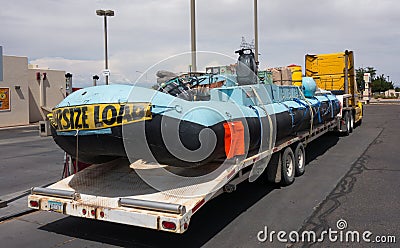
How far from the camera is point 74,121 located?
491cm

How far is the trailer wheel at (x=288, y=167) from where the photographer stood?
25.6ft

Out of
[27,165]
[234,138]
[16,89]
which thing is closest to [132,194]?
[234,138]

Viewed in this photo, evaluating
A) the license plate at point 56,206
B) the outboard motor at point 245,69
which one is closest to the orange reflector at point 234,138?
the outboard motor at point 245,69

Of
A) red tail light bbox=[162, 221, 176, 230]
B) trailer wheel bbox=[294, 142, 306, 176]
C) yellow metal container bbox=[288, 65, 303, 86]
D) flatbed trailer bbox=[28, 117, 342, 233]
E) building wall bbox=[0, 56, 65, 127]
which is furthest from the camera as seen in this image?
building wall bbox=[0, 56, 65, 127]

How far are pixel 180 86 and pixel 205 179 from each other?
186 cm

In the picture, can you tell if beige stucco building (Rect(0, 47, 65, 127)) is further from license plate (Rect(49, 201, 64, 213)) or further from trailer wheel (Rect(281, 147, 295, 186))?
license plate (Rect(49, 201, 64, 213))

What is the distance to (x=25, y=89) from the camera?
91.3 ft

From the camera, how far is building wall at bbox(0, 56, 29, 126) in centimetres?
2642

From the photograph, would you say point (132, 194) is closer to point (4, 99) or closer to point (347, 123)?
point (347, 123)

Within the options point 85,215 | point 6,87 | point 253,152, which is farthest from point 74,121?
point 6,87

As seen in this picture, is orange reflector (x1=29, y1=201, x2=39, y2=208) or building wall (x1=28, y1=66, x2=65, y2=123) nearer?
orange reflector (x1=29, y1=201, x2=39, y2=208)

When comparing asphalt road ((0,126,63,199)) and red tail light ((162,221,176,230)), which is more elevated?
red tail light ((162,221,176,230))

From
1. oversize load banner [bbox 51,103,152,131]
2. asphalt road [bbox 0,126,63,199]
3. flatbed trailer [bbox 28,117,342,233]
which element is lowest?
asphalt road [bbox 0,126,63,199]

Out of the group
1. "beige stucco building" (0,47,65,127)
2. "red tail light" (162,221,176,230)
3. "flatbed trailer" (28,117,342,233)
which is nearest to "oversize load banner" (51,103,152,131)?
"flatbed trailer" (28,117,342,233)
